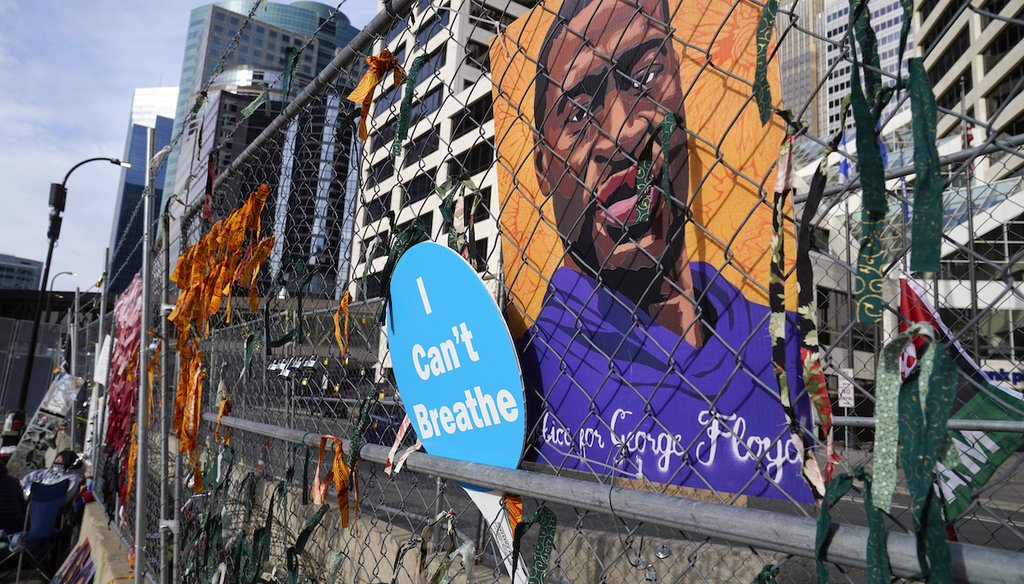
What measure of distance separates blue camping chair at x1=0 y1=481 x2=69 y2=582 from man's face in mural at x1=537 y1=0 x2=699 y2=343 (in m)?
7.37

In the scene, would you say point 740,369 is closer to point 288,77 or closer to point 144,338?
point 288,77

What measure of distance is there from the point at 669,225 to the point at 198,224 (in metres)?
3.31

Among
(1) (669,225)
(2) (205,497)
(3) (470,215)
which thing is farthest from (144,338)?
(1) (669,225)

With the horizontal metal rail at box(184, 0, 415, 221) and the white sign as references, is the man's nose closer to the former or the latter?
the white sign

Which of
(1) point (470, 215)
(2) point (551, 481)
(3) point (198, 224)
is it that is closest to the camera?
(2) point (551, 481)

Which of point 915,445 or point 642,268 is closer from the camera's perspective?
point 915,445

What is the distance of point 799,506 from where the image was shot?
0.83 m

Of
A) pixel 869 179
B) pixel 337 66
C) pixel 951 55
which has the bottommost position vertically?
pixel 869 179

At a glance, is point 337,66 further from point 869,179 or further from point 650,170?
point 869,179

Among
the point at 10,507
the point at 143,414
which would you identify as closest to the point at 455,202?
the point at 143,414

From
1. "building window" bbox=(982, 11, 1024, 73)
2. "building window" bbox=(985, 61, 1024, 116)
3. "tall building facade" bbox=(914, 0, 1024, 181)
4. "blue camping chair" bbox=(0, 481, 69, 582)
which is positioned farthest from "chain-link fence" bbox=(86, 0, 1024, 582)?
"building window" bbox=(982, 11, 1024, 73)

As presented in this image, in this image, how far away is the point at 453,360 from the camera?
1.35 meters

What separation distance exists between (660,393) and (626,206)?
333 mm

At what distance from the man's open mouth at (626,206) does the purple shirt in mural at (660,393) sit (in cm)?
12
